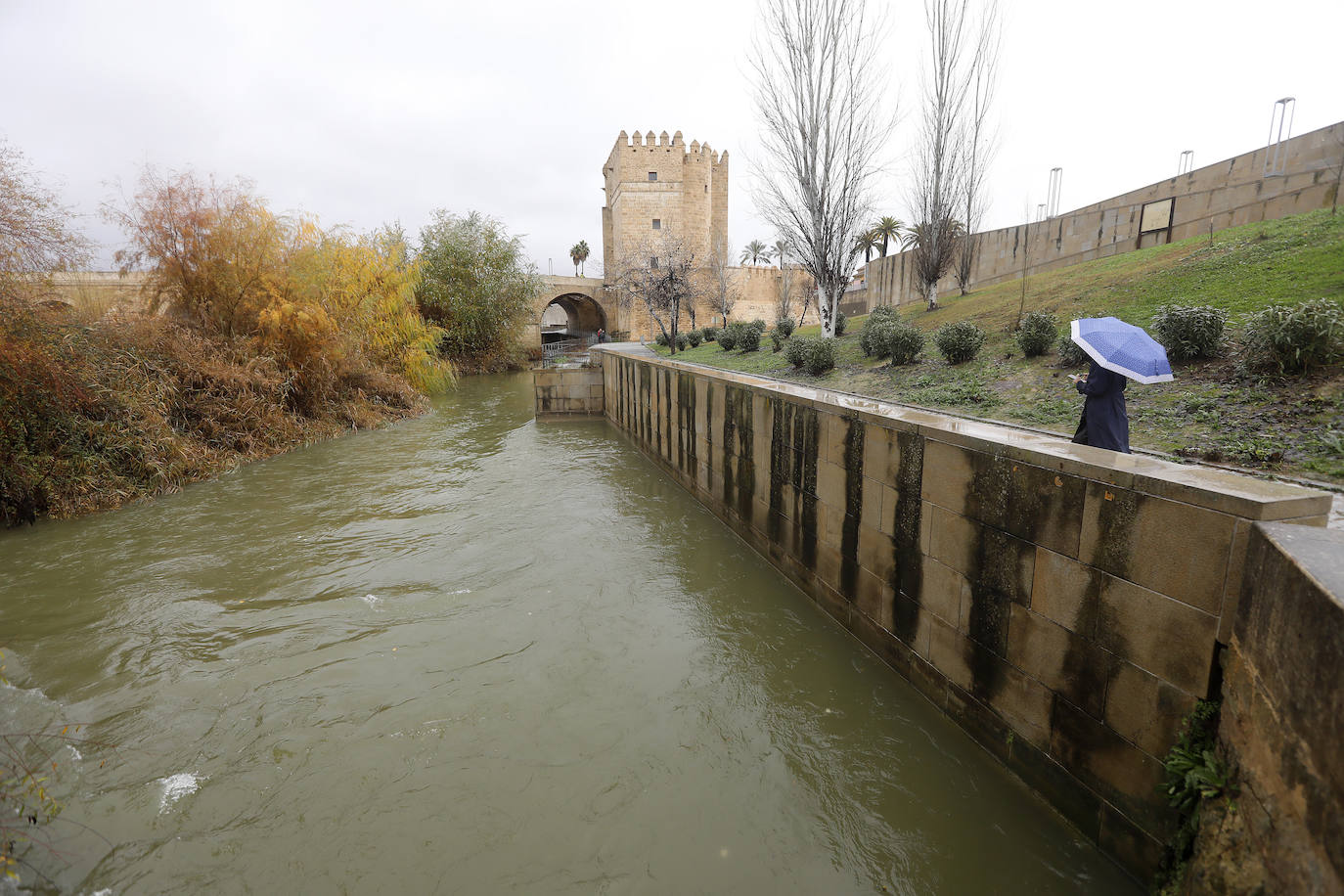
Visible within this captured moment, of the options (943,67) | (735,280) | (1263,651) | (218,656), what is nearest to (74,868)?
(218,656)

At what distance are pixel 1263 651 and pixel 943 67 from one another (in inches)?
688

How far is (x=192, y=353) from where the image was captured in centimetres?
1141

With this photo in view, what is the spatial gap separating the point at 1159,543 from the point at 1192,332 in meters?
4.49

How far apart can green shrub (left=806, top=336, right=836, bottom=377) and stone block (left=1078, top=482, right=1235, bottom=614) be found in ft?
26.1

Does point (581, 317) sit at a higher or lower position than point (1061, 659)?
higher

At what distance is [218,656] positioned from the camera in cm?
494

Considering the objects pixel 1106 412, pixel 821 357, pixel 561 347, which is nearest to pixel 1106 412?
pixel 1106 412

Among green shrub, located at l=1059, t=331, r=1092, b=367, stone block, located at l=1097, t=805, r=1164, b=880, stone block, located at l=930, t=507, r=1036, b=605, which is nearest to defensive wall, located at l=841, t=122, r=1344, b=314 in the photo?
green shrub, located at l=1059, t=331, r=1092, b=367

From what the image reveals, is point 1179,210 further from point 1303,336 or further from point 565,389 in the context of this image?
point 565,389

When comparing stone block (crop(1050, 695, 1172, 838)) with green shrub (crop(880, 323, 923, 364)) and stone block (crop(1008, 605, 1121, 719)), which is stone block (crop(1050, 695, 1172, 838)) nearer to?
stone block (crop(1008, 605, 1121, 719))

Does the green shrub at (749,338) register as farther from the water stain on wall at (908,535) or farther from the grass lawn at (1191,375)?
the water stain on wall at (908,535)

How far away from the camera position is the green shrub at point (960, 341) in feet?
27.2

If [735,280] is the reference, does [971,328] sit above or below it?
below

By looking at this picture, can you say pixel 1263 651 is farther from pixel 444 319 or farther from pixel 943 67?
pixel 444 319
